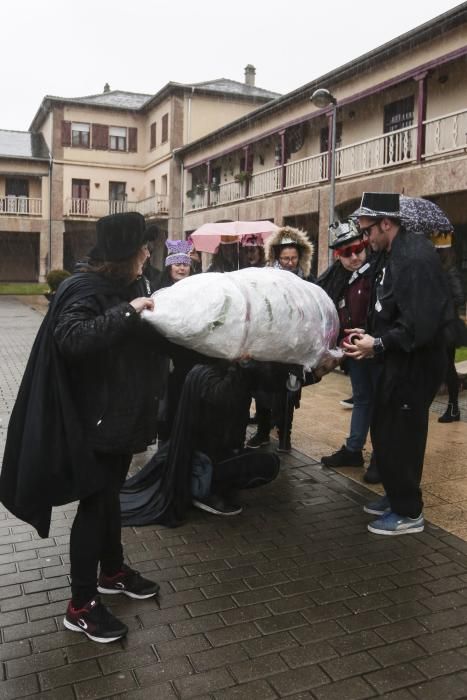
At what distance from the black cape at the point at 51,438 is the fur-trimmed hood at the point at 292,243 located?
3.18 m

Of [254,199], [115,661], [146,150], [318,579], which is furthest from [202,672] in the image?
[146,150]

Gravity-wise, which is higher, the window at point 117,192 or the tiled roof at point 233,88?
the tiled roof at point 233,88

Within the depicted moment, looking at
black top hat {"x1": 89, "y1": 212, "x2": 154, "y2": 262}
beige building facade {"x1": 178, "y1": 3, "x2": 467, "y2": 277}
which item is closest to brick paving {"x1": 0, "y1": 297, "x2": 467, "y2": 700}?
black top hat {"x1": 89, "y1": 212, "x2": 154, "y2": 262}

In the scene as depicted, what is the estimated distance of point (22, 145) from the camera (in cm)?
4297

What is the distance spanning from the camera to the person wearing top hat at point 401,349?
13.0 ft

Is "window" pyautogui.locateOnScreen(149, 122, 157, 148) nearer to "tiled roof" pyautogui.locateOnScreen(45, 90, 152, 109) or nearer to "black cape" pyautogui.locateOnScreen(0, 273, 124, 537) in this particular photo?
"tiled roof" pyautogui.locateOnScreen(45, 90, 152, 109)

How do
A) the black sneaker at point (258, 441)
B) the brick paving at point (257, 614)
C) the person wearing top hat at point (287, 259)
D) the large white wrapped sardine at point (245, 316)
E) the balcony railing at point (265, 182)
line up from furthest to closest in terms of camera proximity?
the balcony railing at point (265, 182) < the black sneaker at point (258, 441) < the person wearing top hat at point (287, 259) < the large white wrapped sardine at point (245, 316) < the brick paving at point (257, 614)

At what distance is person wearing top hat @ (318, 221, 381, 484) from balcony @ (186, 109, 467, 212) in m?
11.7

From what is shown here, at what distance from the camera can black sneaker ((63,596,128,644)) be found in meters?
3.04

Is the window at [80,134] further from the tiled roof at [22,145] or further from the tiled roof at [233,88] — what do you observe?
the tiled roof at [233,88]

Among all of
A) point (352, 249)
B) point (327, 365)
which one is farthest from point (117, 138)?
point (327, 365)

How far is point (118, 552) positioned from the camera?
3.43m

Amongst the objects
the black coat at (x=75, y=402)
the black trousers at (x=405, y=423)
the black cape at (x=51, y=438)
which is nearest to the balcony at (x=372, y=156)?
the black trousers at (x=405, y=423)

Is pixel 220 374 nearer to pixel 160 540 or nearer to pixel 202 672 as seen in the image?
pixel 160 540
